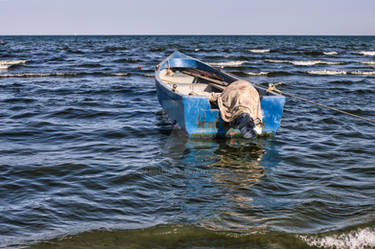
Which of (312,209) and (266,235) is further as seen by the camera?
(312,209)

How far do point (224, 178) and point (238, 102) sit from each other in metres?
1.91

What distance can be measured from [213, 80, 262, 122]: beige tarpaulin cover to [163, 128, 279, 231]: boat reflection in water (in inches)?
30.6

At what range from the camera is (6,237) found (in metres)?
4.18

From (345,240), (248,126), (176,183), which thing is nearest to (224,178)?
(176,183)

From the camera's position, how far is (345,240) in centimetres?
413

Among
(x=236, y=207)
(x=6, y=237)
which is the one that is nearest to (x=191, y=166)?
(x=236, y=207)

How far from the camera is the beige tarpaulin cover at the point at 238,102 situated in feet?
23.6

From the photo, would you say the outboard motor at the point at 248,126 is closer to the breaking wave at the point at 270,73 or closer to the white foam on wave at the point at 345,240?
the white foam on wave at the point at 345,240

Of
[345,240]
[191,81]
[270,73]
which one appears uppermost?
[191,81]

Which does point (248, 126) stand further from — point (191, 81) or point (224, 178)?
point (191, 81)

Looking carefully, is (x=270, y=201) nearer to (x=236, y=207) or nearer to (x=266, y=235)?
(x=236, y=207)

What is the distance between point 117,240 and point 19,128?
6.23m

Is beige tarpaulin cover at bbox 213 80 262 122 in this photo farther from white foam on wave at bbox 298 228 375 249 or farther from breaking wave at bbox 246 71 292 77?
breaking wave at bbox 246 71 292 77

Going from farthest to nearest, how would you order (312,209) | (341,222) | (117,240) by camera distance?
1. (312,209)
2. (341,222)
3. (117,240)
